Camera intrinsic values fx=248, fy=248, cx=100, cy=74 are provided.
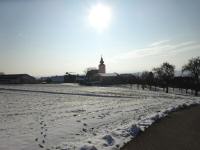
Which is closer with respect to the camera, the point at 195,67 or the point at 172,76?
the point at 195,67

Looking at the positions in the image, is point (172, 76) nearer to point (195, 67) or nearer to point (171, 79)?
point (171, 79)

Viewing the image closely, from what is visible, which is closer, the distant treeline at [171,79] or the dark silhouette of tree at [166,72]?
the distant treeline at [171,79]

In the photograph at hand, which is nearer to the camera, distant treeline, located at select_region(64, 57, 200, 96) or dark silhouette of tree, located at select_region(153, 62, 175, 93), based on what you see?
distant treeline, located at select_region(64, 57, 200, 96)

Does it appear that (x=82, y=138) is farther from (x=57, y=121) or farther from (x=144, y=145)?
(x=57, y=121)

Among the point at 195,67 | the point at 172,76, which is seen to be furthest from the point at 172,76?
the point at 195,67

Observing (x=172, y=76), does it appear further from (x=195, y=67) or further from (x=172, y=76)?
(x=195, y=67)

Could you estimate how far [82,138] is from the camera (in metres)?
10.9

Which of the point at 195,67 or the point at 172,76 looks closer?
the point at 195,67

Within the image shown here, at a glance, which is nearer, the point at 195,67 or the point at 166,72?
the point at 195,67

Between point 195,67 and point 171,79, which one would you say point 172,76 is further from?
point 195,67

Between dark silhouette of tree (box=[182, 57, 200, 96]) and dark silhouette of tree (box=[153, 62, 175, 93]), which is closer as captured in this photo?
dark silhouette of tree (box=[182, 57, 200, 96])

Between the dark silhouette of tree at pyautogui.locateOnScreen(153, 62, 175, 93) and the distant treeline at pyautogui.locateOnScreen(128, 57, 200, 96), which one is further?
the dark silhouette of tree at pyautogui.locateOnScreen(153, 62, 175, 93)

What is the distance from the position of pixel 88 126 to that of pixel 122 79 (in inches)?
4039

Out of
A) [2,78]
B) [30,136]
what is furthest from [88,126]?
[2,78]
